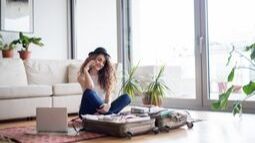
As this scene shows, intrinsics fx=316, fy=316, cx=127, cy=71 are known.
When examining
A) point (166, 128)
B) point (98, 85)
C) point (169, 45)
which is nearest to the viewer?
point (166, 128)

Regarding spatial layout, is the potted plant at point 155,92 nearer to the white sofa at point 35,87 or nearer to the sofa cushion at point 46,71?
the white sofa at point 35,87

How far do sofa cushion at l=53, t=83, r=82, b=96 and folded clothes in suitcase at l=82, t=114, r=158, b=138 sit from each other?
1386 mm

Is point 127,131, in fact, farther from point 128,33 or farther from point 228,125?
point 128,33

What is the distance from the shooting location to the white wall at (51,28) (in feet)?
18.1

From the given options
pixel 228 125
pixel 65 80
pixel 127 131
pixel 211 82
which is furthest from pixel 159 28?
pixel 127 131

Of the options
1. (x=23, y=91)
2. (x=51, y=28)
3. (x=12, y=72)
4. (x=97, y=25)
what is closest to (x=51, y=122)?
(x=23, y=91)

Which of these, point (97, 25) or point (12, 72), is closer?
point (12, 72)

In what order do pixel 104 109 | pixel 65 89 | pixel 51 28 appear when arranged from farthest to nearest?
pixel 51 28 < pixel 65 89 < pixel 104 109

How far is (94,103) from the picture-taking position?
3.11 meters

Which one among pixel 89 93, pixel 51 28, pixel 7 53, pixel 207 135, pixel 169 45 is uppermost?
pixel 51 28

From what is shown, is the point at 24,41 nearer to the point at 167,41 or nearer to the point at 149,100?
the point at 149,100

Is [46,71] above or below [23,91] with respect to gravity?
above

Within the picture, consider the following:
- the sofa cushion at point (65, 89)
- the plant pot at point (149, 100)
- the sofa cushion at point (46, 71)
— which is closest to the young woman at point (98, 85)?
the sofa cushion at point (65, 89)

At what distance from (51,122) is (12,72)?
190 centimetres
